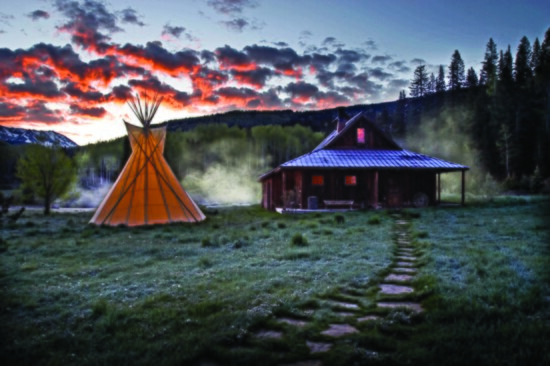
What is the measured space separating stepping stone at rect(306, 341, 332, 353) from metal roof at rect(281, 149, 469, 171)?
18.3 m

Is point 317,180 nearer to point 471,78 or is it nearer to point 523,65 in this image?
point 523,65

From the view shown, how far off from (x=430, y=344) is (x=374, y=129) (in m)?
24.3

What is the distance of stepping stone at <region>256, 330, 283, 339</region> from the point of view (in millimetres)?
4004

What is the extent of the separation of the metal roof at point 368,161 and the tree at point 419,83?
8329 cm

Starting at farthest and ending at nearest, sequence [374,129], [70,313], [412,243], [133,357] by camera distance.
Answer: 1. [374,129]
2. [412,243]
3. [70,313]
4. [133,357]

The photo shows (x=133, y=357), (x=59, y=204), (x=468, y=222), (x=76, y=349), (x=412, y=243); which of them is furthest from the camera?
(x=59, y=204)

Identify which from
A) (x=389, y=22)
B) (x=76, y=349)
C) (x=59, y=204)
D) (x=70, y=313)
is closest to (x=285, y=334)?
(x=76, y=349)

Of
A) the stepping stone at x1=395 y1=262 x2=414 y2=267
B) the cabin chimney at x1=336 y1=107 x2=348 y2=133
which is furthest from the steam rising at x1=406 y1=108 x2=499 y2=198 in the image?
the stepping stone at x1=395 y1=262 x2=414 y2=267

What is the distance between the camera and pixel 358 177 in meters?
24.8

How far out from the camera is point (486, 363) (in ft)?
10.8

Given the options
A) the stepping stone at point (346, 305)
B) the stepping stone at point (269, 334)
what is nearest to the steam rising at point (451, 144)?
the stepping stone at point (346, 305)

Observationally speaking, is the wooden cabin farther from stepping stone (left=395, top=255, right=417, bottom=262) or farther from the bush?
stepping stone (left=395, top=255, right=417, bottom=262)

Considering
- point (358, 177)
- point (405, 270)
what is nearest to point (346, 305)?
point (405, 270)

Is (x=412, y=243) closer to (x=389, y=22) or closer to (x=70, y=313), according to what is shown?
(x=70, y=313)
